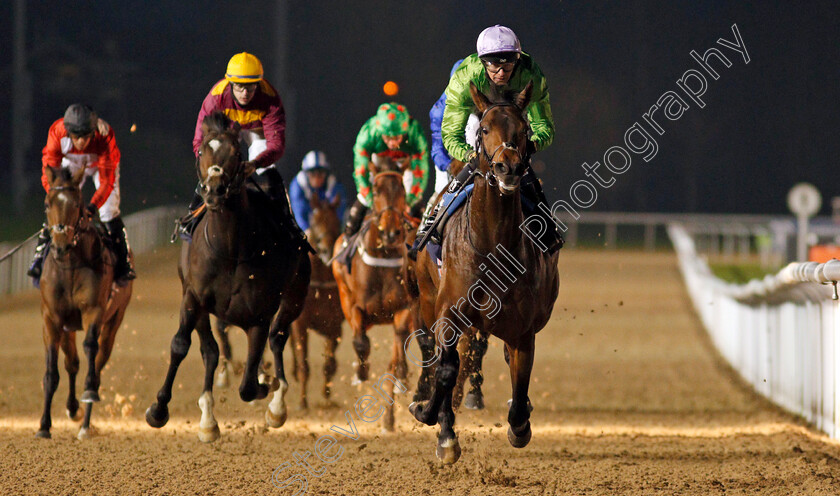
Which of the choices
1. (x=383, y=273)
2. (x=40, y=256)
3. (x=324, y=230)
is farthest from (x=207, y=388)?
(x=324, y=230)

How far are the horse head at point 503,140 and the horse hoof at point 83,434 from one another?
367 centimetres

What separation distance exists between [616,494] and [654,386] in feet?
18.2

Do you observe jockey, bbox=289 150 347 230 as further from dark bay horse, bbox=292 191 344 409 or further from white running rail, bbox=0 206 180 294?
white running rail, bbox=0 206 180 294

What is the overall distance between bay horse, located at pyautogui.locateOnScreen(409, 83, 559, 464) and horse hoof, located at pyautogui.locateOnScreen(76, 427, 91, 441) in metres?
2.78

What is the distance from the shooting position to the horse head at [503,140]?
492 cm

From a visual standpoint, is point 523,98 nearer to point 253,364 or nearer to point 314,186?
point 253,364

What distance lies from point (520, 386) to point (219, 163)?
2077 millimetres

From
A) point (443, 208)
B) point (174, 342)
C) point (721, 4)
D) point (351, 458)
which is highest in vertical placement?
point (721, 4)

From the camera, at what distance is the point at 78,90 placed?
39031 millimetres

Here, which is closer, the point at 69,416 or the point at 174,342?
the point at 174,342

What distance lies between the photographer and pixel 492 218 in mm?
5383

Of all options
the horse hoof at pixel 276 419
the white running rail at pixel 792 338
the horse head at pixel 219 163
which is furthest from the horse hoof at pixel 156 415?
the white running rail at pixel 792 338

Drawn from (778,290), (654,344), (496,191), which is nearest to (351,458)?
(496,191)

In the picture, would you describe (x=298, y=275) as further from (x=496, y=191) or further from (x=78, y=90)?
(x=78, y=90)
